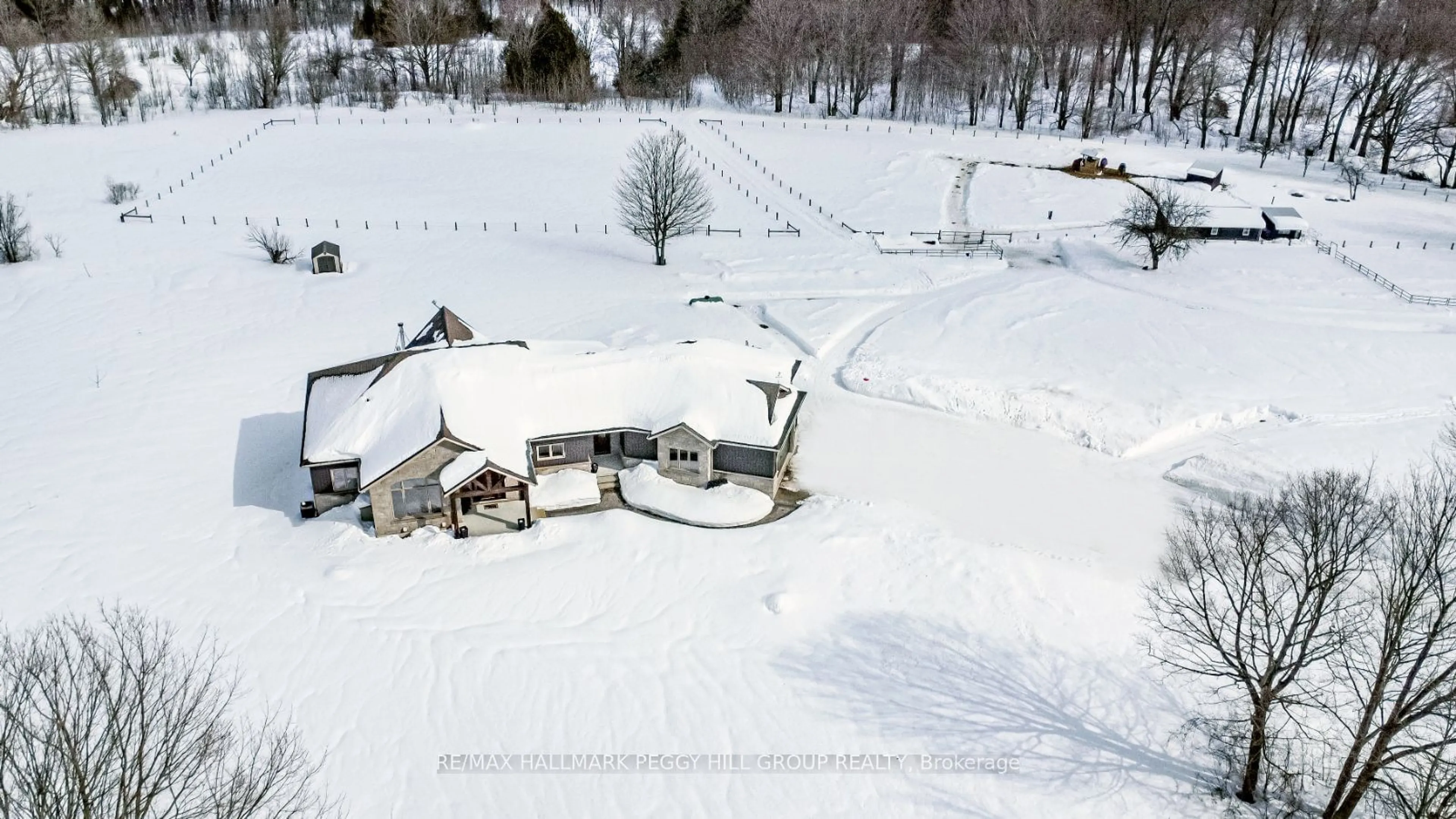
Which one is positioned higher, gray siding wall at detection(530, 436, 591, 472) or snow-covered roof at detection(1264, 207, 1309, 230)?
snow-covered roof at detection(1264, 207, 1309, 230)

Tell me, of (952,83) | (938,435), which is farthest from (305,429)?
(952,83)

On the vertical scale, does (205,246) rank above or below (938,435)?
above

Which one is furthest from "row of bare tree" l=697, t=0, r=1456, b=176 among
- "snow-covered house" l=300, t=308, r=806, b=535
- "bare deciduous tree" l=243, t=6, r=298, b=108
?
"snow-covered house" l=300, t=308, r=806, b=535

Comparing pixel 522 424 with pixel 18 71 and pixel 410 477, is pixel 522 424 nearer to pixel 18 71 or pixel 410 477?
pixel 410 477

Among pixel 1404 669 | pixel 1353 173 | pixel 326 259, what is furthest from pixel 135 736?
pixel 1353 173

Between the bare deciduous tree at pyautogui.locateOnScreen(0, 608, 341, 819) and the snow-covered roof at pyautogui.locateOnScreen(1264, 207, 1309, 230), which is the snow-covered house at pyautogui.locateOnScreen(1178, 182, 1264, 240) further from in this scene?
the bare deciduous tree at pyautogui.locateOnScreen(0, 608, 341, 819)

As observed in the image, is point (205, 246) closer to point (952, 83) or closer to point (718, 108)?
point (718, 108)

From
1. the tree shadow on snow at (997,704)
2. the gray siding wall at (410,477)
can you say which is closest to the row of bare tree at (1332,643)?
the tree shadow on snow at (997,704)
